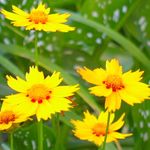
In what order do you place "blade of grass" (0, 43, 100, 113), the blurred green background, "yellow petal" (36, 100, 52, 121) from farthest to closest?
the blurred green background
"blade of grass" (0, 43, 100, 113)
"yellow petal" (36, 100, 52, 121)

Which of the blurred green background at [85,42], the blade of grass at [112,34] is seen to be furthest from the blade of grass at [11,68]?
the blade of grass at [112,34]

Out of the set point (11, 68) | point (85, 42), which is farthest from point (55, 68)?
point (85, 42)

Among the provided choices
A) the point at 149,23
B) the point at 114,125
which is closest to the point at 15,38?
the point at 149,23

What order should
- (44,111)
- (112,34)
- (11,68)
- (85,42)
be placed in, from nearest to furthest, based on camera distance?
(44,111) < (11,68) < (112,34) < (85,42)

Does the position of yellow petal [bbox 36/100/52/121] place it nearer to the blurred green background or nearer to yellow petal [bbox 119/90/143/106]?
yellow petal [bbox 119/90/143/106]

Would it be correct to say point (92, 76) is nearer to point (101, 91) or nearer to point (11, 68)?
point (101, 91)

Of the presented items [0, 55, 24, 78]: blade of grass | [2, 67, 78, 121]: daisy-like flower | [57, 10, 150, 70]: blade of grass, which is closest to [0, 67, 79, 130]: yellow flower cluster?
[2, 67, 78, 121]: daisy-like flower
